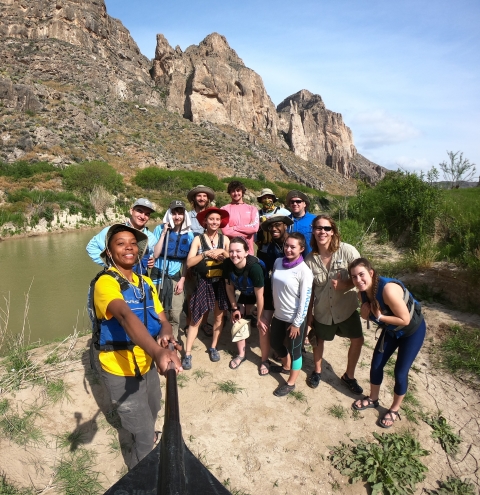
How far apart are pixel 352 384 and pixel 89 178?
2711 cm

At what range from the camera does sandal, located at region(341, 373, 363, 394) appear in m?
3.47

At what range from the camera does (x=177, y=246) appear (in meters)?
3.75

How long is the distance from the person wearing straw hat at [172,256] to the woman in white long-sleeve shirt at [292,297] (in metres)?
1.18

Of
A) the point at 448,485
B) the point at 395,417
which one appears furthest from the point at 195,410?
the point at 448,485

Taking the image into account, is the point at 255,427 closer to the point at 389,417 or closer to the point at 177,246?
the point at 389,417

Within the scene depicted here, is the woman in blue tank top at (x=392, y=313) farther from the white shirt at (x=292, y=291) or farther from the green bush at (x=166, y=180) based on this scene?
the green bush at (x=166, y=180)

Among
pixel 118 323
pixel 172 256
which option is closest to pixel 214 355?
pixel 172 256

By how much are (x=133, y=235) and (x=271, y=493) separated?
2.21 meters

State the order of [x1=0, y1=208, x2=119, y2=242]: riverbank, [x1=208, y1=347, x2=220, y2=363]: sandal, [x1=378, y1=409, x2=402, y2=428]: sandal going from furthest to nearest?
1. [x1=0, y1=208, x2=119, y2=242]: riverbank
2. [x1=208, y1=347, x2=220, y2=363]: sandal
3. [x1=378, y1=409, x2=402, y2=428]: sandal

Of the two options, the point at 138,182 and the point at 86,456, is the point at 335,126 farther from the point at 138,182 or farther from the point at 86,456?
the point at 86,456

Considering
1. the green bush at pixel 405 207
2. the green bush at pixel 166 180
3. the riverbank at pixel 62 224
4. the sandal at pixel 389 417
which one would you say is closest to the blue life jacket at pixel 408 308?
the sandal at pixel 389 417

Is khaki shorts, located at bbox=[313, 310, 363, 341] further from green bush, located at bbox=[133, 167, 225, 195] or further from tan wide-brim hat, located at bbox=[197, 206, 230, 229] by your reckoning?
green bush, located at bbox=[133, 167, 225, 195]

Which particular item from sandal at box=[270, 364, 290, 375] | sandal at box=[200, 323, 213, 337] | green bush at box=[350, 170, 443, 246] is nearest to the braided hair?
sandal at box=[270, 364, 290, 375]

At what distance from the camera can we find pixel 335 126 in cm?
9344
